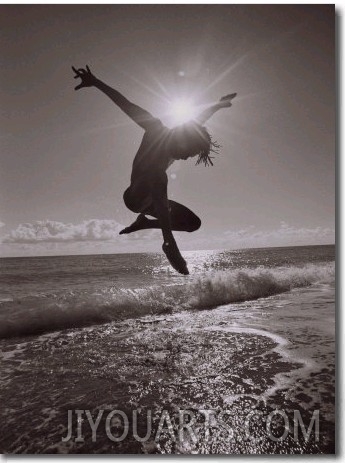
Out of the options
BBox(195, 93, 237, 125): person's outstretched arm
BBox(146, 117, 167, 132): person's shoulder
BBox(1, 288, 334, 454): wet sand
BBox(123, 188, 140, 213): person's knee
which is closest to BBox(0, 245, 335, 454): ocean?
BBox(1, 288, 334, 454): wet sand

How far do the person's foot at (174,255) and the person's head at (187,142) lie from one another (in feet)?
0.97

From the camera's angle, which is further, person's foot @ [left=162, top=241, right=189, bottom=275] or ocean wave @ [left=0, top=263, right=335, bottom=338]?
ocean wave @ [left=0, top=263, right=335, bottom=338]

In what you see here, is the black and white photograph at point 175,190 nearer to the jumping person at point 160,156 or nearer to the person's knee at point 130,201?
the person's knee at point 130,201

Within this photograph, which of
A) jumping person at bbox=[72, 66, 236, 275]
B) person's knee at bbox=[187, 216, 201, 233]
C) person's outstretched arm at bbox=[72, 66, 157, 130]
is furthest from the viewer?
person's knee at bbox=[187, 216, 201, 233]

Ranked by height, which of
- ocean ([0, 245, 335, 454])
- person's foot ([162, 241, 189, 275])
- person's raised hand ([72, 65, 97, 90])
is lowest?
ocean ([0, 245, 335, 454])

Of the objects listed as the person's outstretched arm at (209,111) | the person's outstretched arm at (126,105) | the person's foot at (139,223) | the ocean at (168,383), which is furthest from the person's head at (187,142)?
the ocean at (168,383)

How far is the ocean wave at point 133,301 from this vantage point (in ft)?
16.5

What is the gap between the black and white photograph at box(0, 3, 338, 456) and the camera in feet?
7.19

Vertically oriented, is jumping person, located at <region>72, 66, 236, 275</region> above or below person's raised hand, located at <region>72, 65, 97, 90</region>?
below

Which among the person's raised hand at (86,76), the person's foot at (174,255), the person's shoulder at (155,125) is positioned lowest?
the person's foot at (174,255)

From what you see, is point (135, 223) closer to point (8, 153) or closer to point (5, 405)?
point (5, 405)

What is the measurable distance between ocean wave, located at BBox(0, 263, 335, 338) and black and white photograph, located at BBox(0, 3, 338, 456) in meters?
1.13

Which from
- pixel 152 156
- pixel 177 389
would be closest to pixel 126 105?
pixel 152 156

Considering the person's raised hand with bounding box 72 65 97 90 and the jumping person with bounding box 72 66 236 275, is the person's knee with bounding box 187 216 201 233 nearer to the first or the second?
the jumping person with bounding box 72 66 236 275
